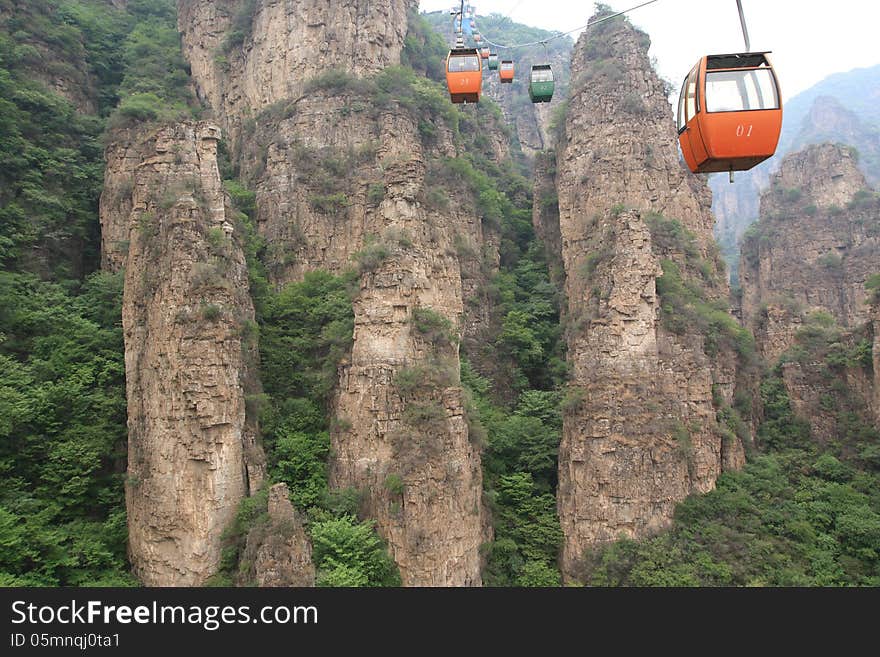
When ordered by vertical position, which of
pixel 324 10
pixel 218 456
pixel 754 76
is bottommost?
pixel 218 456

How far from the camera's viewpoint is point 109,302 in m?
19.6

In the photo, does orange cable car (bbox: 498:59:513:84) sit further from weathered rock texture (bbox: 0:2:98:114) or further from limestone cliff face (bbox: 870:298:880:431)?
weathered rock texture (bbox: 0:2:98:114)

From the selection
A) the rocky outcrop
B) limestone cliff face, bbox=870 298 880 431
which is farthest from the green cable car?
A: the rocky outcrop

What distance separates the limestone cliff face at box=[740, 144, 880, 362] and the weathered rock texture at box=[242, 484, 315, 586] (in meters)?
33.2

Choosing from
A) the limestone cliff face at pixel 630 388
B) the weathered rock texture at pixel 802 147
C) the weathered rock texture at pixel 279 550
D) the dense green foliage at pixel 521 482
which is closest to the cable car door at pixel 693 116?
the weathered rock texture at pixel 279 550

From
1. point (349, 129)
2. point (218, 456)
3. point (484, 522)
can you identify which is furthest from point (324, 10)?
point (484, 522)

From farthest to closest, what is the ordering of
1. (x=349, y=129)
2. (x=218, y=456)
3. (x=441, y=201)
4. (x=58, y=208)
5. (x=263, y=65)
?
(x=263, y=65) < (x=349, y=129) < (x=441, y=201) < (x=58, y=208) < (x=218, y=456)

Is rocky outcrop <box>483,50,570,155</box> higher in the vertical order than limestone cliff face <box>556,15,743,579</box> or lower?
higher

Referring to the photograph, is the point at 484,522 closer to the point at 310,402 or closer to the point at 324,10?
the point at 310,402

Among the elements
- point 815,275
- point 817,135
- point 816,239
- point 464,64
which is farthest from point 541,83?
point 817,135

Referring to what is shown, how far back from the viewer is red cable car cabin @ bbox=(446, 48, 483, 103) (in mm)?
11984

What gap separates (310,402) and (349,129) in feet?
48.5

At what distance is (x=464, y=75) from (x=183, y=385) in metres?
11.8

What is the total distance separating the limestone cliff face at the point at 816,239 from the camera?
126 ft
